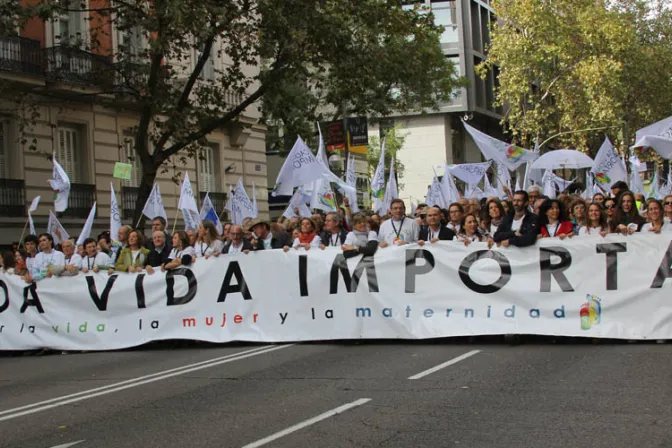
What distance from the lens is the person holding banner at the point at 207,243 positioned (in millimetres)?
13539

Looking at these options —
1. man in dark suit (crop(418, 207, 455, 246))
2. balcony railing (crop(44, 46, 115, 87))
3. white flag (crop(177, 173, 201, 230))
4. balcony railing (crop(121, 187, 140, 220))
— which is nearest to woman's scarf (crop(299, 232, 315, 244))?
man in dark suit (crop(418, 207, 455, 246))

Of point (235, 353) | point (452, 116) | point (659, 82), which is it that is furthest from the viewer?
point (452, 116)

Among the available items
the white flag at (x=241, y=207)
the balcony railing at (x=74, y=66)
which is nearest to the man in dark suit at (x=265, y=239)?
the white flag at (x=241, y=207)

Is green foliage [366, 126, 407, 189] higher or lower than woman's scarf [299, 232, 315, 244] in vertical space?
higher

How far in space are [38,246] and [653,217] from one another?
895 cm

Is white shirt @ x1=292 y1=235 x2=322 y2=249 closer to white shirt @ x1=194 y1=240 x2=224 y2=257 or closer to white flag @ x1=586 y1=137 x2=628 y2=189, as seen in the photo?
white shirt @ x1=194 y1=240 x2=224 y2=257

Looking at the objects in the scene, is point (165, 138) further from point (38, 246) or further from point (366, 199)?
point (366, 199)

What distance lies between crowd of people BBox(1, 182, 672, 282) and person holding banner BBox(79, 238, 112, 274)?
14 mm

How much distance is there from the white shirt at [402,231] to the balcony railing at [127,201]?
1592cm

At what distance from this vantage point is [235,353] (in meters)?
12.3

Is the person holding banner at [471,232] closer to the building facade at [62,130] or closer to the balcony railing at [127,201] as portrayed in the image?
the building facade at [62,130]

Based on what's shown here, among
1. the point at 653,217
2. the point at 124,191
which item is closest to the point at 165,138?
the point at 124,191

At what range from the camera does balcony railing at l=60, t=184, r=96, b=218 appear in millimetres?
26422

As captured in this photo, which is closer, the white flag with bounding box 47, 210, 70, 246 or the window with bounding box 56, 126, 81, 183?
the white flag with bounding box 47, 210, 70, 246
